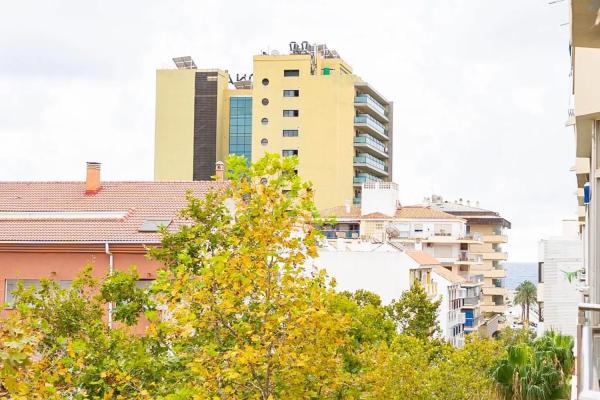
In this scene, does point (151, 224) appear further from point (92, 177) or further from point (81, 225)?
point (92, 177)

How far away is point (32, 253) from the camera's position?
31.8 meters

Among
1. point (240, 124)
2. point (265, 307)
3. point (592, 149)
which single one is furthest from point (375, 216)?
point (592, 149)

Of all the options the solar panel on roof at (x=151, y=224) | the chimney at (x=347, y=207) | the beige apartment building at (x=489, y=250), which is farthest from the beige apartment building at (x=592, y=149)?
the beige apartment building at (x=489, y=250)

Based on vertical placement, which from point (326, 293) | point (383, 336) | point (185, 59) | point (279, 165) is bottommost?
point (383, 336)

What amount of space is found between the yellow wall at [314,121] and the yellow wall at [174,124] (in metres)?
6.02

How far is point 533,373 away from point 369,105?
69.9 metres

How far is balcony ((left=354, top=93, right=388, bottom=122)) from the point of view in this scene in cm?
8819

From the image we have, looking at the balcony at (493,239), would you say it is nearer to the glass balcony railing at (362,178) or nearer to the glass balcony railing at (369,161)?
the glass balcony railing at (369,161)

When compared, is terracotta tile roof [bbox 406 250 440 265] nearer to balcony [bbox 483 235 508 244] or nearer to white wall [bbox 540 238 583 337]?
white wall [bbox 540 238 583 337]

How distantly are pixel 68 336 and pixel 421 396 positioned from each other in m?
5.68

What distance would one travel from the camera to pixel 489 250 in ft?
358

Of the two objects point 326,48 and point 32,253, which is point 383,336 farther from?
point 326,48

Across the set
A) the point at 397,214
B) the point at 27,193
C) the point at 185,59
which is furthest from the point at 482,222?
the point at 27,193

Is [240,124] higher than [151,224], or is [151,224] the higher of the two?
[240,124]
